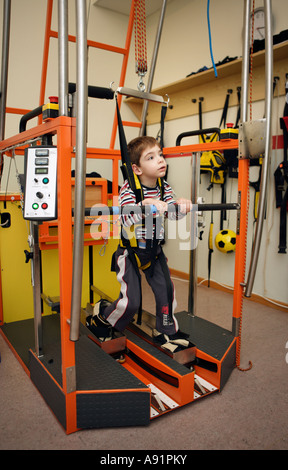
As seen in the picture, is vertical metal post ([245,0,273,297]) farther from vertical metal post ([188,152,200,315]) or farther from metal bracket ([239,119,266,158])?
vertical metal post ([188,152,200,315])

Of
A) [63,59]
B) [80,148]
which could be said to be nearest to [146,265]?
[80,148]

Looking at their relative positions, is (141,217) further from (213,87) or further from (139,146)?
(213,87)

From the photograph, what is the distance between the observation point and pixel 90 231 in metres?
2.68

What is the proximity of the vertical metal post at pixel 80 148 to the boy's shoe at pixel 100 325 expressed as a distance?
872 mm

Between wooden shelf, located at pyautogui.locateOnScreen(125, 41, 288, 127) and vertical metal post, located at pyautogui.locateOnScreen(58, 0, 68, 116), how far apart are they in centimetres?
203

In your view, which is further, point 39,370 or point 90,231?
point 90,231

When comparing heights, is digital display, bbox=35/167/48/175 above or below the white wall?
below

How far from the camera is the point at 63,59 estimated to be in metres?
1.40

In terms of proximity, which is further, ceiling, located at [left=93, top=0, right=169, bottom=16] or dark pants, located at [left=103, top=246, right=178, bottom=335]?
ceiling, located at [left=93, top=0, right=169, bottom=16]

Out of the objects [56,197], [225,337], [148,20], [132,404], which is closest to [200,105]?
[148,20]

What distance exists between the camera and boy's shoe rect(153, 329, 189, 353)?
2.01 meters

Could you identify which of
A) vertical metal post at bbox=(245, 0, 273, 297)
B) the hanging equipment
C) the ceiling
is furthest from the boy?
the ceiling

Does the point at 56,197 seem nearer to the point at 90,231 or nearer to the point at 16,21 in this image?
the point at 90,231

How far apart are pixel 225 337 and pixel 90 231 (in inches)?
47.3
